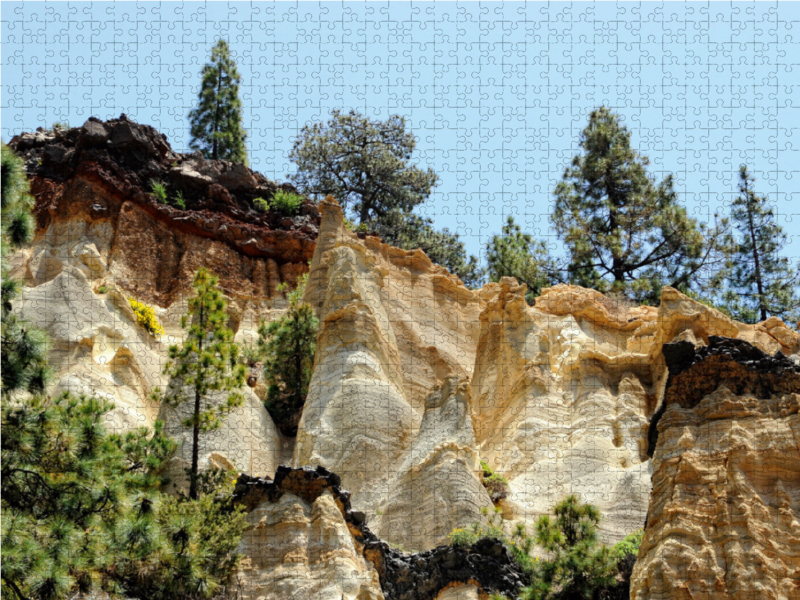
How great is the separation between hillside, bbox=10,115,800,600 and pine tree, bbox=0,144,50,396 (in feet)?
19.1

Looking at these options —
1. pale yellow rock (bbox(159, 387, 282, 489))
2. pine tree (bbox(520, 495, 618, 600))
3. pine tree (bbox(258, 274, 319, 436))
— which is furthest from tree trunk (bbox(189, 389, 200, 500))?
pine tree (bbox(520, 495, 618, 600))

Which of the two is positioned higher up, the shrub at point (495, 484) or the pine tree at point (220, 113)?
the pine tree at point (220, 113)

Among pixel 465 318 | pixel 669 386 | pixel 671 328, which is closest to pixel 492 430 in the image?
pixel 671 328

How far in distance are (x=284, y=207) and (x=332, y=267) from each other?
36.0 feet

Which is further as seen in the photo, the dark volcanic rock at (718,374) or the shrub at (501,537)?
the shrub at (501,537)

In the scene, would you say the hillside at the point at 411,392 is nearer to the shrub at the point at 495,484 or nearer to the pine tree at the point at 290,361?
the shrub at the point at 495,484

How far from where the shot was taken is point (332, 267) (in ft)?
110

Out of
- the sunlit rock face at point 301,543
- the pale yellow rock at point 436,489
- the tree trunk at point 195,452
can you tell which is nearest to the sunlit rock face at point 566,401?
the pale yellow rock at point 436,489

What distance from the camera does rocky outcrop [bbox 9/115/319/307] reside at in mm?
38969

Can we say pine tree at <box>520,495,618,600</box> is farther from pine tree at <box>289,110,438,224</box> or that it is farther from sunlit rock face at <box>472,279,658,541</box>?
pine tree at <box>289,110,438,224</box>

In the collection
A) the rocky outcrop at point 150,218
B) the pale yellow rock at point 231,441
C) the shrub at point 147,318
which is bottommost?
the pale yellow rock at point 231,441

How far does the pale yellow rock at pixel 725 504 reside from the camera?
16.6 metres

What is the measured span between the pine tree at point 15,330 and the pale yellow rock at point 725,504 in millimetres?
8087

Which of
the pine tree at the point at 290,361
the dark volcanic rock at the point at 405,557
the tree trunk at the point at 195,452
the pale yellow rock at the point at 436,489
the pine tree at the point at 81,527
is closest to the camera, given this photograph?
the pine tree at the point at 81,527
